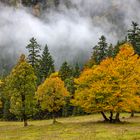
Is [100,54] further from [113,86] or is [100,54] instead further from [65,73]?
[113,86]

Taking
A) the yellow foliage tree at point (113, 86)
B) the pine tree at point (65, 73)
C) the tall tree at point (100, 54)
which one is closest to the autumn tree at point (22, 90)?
the yellow foliage tree at point (113, 86)

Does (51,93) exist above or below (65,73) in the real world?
below

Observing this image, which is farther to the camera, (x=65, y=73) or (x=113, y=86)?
(x=65, y=73)

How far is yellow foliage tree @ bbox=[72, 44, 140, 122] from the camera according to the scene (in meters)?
74.7

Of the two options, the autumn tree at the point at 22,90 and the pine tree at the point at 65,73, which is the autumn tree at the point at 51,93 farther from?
the pine tree at the point at 65,73

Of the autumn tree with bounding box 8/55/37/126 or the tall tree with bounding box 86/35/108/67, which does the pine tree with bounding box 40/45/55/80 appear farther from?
the autumn tree with bounding box 8/55/37/126

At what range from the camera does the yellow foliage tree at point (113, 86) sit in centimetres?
7469

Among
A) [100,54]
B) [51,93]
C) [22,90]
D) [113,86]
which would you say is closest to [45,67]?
[100,54]

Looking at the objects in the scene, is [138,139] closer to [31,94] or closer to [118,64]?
[118,64]

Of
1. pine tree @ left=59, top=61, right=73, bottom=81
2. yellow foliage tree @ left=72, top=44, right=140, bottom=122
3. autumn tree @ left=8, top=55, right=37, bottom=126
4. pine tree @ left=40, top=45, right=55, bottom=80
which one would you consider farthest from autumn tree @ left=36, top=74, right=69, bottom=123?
pine tree @ left=40, top=45, right=55, bottom=80

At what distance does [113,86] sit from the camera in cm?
7519

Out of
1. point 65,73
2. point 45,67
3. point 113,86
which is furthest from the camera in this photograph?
point 45,67

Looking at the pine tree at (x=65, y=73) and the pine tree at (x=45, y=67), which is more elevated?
the pine tree at (x=45, y=67)

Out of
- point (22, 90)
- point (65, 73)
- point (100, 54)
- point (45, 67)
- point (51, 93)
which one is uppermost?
point (100, 54)
